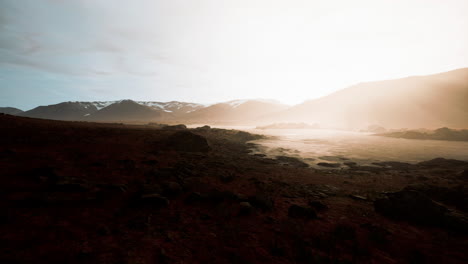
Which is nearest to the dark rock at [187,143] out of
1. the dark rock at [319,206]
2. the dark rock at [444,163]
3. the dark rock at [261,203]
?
the dark rock at [261,203]

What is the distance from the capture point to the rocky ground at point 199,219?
14.0 ft

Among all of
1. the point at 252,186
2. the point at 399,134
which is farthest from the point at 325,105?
the point at 252,186

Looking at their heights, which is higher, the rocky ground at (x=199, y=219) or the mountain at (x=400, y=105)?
the mountain at (x=400, y=105)

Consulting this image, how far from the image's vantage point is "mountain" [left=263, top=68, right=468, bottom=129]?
73.6 meters

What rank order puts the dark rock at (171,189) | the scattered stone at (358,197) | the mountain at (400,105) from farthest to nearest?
the mountain at (400,105), the scattered stone at (358,197), the dark rock at (171,189)

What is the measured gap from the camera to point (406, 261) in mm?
4715

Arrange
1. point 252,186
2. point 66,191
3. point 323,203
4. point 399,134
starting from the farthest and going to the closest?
point 399,134
point 252,186
point 323,203
point 66,191

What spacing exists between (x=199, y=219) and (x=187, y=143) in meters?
13.6

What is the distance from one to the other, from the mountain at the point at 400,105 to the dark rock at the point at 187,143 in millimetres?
78087

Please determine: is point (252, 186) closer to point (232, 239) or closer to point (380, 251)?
point (232, 239)

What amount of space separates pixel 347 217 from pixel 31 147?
17712mm

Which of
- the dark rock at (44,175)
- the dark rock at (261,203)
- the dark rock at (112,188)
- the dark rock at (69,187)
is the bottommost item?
the dark rock at (261,203)

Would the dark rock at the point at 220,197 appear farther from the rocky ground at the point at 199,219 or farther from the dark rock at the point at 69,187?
the dark rock at the point at 69,187

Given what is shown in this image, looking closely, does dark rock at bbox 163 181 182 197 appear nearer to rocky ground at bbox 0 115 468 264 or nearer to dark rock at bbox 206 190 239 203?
rocky ground at bbox 0 115 468 264
